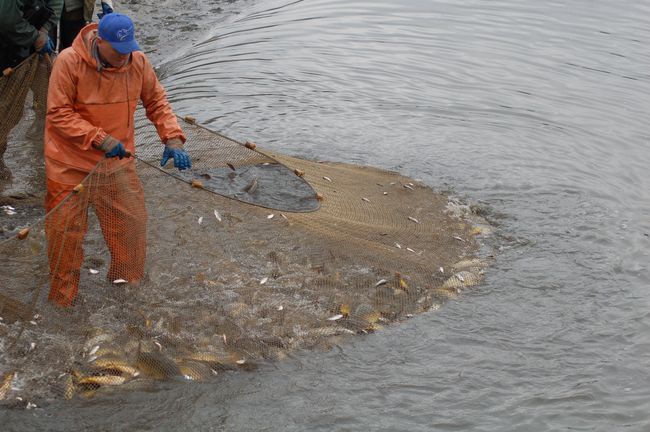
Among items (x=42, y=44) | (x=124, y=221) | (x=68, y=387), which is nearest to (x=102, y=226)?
(x=124, y=221)

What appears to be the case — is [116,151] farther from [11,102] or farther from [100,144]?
[11,102]

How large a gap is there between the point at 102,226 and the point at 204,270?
862mm

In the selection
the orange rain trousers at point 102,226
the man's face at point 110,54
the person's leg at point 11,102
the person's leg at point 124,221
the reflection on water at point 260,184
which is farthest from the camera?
the person's leg at point 11,102

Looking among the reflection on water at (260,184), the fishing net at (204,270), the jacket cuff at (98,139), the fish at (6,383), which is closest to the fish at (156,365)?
the fishing net at (204,270)

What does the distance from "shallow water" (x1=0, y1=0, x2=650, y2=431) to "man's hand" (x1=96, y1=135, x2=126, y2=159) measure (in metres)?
1.58

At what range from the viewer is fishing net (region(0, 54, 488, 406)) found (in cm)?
537

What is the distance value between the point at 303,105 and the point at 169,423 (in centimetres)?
689

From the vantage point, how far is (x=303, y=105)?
11445mm

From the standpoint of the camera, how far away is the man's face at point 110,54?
17.3 feet

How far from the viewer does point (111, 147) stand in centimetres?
536

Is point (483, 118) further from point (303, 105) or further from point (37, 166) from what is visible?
point (37, 166)

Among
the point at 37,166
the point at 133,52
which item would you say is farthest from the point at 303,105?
the point at 133,52

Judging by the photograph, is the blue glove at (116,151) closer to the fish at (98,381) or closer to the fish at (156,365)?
the fish at (156,365)

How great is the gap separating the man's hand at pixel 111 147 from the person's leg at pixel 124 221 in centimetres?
24
